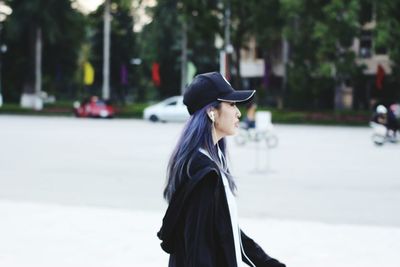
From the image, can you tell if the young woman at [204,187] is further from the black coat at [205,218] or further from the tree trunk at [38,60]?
the tree trunk at [38,60]

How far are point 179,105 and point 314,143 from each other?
17470 millimetres

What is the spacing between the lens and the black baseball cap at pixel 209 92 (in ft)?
9.47

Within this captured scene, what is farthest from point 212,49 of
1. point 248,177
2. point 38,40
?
point 248,177

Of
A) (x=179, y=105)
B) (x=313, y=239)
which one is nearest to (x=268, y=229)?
(x=313, y=239)

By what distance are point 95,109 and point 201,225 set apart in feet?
140

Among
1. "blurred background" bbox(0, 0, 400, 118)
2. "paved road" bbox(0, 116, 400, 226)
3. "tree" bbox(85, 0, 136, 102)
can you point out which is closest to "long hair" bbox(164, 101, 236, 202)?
"paved road" bbox(0, 116, 400, 226)

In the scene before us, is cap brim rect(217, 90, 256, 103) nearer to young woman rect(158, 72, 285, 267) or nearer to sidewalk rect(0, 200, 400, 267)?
young woman rect(158, 72, 285, 267)

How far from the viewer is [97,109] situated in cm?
4472

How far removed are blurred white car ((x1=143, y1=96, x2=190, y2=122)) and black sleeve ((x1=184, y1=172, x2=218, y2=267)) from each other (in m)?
37.5

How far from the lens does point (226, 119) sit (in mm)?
2963

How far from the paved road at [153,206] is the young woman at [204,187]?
78cm

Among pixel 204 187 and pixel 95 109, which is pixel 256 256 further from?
pixel 95 109

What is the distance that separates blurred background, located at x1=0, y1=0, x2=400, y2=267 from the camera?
294 inches

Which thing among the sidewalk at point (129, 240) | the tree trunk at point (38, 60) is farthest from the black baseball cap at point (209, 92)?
the tree trunk at point (38, 60)
